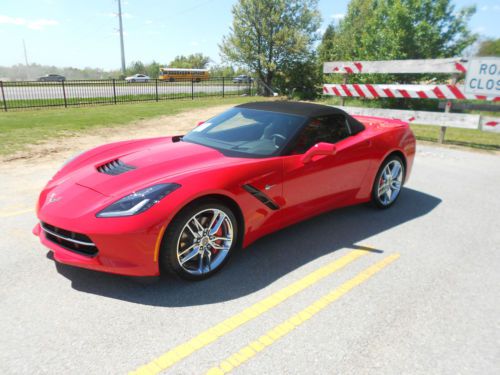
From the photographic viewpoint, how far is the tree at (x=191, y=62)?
8261cm

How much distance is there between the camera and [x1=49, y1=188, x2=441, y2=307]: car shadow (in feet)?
9.79

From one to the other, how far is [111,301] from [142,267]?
1.20 ft

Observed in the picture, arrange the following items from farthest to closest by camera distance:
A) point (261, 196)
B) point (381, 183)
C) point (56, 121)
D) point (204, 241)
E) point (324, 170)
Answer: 1. point (56, 121)
2. point (381, 183)
3. point (324, 170)
4. point (261, 196)
5. point (204, 241)

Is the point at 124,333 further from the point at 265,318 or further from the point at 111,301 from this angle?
the point at 265,318

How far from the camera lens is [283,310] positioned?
2.84 m

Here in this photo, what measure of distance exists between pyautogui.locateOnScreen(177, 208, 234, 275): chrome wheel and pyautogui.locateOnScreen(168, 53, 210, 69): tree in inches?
3288

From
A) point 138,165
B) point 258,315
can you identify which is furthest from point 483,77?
point 258,315

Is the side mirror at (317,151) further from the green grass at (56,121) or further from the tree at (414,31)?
the tree at (414,31)

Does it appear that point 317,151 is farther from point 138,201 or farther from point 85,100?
point 85,100

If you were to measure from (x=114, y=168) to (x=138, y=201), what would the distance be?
792 mm

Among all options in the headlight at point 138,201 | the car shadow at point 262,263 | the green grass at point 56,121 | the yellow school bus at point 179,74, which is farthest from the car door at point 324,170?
the yellow school bus at point 179,74

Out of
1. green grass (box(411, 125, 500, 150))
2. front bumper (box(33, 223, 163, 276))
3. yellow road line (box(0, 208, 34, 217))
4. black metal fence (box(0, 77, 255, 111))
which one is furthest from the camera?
black metal fence (box(0, 77, 255, 111))

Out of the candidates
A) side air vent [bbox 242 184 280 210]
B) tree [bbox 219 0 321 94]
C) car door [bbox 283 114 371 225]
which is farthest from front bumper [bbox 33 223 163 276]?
tree [bbox 219 0 321 94]

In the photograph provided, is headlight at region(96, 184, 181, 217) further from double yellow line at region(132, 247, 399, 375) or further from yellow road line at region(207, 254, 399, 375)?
yellow road line at region(207, 254, 399, 375)
